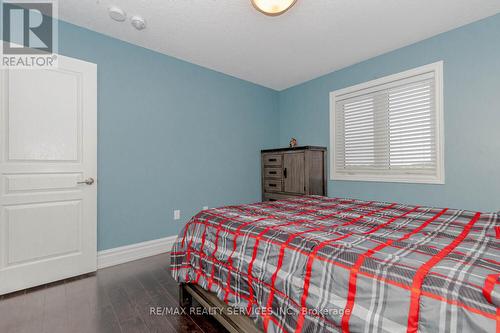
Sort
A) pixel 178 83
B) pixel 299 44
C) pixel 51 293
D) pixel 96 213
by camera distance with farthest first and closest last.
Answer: pixel 178 83, pixel 299 44, pixel 96 213, pixel 51 293

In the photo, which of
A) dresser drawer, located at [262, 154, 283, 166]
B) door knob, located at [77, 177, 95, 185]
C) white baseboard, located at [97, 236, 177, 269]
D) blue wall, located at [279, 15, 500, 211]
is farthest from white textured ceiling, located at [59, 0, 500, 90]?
white baseboard, located at [97, 236, 177, 269]

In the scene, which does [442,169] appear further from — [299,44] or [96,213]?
[96,213]

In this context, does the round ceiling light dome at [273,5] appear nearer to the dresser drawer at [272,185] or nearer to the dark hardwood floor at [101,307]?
the dark hardwood floor at [101,307]

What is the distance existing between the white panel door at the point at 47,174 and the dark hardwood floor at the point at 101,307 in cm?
24

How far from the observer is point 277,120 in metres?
4.49

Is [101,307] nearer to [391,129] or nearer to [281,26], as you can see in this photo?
[281,26]

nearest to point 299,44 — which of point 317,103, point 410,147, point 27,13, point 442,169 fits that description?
point 317,103

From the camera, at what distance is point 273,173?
12.8 feet

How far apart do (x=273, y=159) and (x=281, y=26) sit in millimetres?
1984

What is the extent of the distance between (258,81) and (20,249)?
143 inches

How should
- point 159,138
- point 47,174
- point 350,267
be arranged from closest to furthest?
point 350,267 < point 47,174 < point 159,138

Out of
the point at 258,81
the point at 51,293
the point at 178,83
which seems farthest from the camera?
the point at 258,81

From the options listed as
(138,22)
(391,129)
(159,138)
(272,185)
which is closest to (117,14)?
(138,22)

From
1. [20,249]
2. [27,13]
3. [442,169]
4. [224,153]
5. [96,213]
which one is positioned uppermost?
[27,13]
